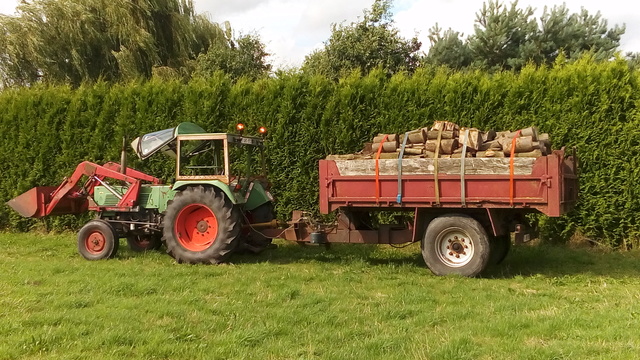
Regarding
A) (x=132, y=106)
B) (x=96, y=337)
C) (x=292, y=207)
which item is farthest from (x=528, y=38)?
(x=96, y=337)

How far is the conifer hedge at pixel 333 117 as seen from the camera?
28.5 ft

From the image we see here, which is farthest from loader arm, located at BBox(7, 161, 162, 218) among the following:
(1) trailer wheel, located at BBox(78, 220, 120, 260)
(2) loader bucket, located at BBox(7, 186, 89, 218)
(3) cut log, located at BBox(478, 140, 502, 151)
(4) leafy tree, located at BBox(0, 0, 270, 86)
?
(4) leafy tree, located at BBox(0, 0, 270, 86)

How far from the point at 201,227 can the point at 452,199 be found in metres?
3.60

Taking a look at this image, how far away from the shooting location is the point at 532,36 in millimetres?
18812

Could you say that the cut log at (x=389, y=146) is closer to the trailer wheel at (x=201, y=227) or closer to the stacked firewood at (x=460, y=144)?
the stacked firewood at (x=460, y=144)

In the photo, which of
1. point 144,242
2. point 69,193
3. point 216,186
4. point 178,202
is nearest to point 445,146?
point 216,186

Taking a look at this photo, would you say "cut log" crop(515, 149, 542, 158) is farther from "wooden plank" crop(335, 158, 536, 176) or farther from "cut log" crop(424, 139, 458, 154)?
"cut log" crop(424, 139, 458, 154)

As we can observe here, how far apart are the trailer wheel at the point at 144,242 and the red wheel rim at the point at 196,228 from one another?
130 cm

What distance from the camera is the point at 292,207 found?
10.0 meters

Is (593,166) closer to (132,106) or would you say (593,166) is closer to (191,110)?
(191,110)

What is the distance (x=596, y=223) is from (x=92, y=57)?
17.4 m

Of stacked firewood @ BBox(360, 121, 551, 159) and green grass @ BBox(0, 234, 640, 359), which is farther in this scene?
stacked firewood @ BBox(360, 121, 551, 159)

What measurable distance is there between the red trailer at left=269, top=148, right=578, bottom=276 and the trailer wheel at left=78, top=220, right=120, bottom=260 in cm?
305

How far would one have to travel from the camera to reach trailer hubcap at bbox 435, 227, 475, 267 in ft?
22.4
